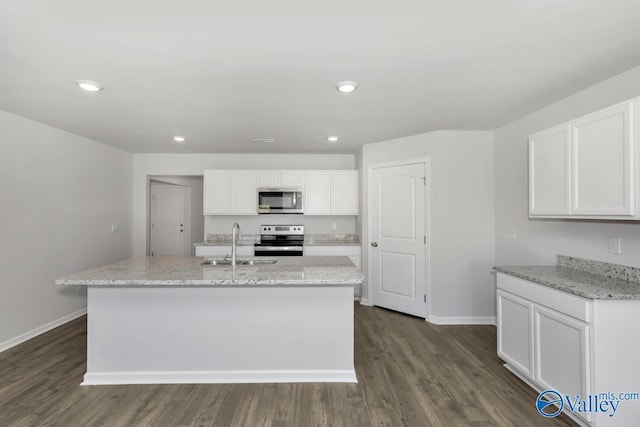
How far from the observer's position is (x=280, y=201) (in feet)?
15.9

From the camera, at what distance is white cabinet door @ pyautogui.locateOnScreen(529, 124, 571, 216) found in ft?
7.55

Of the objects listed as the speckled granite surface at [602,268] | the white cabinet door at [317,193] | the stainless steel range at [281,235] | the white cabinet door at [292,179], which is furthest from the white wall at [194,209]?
the speckled granite surface at [602,268]

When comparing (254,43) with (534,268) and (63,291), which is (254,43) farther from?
(63,291)

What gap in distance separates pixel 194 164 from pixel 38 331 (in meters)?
2.92

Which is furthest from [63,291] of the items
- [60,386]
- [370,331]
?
[370,331]

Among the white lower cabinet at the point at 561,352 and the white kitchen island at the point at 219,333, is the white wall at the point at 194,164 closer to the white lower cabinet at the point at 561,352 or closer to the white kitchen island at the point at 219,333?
the white kitchen island at the point at 219,333

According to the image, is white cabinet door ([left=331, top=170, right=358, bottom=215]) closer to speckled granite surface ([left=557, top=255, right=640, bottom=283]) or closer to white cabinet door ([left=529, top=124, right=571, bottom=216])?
white cabinet door ([left=529, top=124, right=571, bottom=216])

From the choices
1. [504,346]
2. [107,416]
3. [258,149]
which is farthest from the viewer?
[258,149]

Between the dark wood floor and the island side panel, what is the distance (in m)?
0.12

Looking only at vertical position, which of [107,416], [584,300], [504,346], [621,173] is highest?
[621,173]

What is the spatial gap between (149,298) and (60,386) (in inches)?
36.5

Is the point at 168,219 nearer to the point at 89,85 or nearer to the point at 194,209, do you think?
the point at 194,209

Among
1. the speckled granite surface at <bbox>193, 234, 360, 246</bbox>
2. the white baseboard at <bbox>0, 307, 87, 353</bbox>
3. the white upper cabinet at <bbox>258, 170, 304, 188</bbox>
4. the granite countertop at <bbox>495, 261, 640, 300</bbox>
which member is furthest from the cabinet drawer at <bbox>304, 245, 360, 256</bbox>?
the white baseboard at <bbox>0, 307, 87, 353</bbox>

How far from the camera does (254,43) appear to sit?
185 centimetres
